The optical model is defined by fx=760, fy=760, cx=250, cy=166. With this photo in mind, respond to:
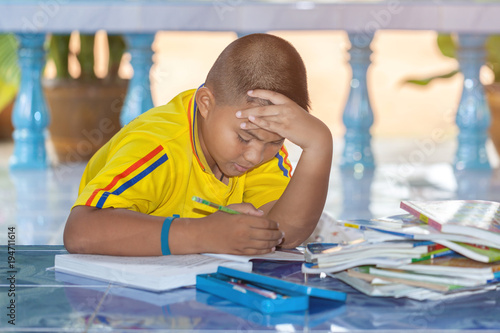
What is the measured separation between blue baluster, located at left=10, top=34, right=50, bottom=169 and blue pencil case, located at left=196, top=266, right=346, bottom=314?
3.33 metres

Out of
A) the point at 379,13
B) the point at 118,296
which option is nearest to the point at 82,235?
the point at 118,296

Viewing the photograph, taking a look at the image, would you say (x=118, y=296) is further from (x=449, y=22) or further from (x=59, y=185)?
(x=449, y=22)

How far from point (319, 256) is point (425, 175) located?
3.00 metres

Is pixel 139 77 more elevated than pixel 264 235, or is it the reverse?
pixel 139 77

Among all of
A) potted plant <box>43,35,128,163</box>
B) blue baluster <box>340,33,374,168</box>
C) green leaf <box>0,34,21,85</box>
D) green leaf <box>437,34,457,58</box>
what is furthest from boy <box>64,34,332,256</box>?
green leaf <box>437,34,457,58</box>

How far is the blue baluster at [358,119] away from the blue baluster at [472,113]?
0.51 metres

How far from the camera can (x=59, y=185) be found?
3756 millimetres

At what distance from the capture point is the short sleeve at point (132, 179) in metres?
1.39

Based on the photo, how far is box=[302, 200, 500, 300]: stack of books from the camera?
109 centimetres

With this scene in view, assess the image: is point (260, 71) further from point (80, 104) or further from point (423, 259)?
point (80, 104)

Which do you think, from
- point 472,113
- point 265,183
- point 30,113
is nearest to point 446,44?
point 472,113

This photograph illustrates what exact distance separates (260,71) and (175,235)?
1.21ft

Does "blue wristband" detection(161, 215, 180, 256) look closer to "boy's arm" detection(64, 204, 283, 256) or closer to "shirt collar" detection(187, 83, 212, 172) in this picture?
"boy's arm" detection(64, 204, 283, 256)

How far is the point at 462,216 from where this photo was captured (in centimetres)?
119
